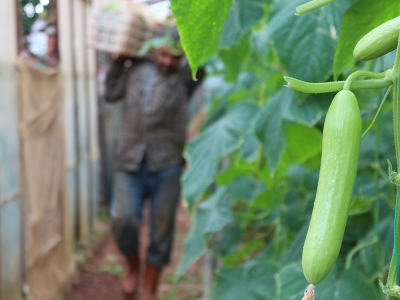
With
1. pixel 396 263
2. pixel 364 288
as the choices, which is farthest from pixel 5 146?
pixel 396 263

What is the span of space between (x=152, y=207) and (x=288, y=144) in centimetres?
169

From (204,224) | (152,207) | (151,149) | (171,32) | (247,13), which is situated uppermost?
(247,13)

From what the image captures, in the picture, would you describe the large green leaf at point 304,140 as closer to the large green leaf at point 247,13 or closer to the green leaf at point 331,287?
the large green leaf at point 247,13

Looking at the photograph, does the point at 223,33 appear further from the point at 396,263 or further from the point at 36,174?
the point at 36,174

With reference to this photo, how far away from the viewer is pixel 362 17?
55 cm

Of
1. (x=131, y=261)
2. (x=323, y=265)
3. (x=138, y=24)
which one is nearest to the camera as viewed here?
(x=323, y=265)

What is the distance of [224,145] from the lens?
48.8 inches

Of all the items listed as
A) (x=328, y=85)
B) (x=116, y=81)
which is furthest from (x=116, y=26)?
(x=328, y=85)

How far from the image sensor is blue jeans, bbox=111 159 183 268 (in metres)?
2.68

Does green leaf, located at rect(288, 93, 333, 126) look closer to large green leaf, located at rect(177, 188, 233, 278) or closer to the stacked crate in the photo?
large green leaf, located at rect(177, 188, 233, 278)

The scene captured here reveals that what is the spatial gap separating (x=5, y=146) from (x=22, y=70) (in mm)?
375

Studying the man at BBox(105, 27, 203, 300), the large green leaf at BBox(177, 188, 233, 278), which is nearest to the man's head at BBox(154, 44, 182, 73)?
the man at BBox(105, 27, 203, 300)

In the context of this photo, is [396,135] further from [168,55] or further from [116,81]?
[116,81]

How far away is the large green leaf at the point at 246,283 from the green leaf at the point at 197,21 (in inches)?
25.6
